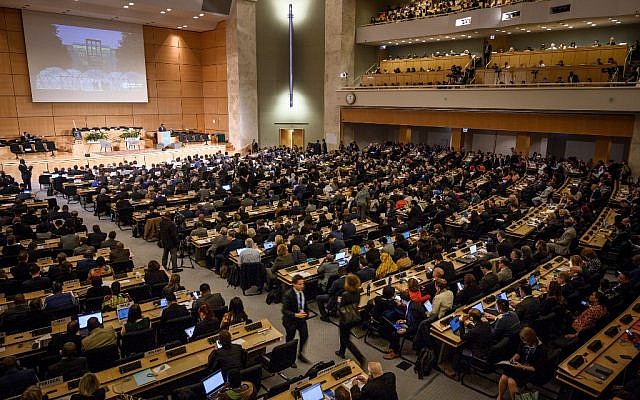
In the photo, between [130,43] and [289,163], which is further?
[130,43]

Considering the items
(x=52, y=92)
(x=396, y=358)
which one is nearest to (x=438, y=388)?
(x=396, y=358)

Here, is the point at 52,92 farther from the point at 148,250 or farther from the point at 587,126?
the point at 587,126

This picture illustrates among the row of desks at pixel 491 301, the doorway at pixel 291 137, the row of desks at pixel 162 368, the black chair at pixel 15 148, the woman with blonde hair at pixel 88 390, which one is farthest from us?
the doorway at pixel 291 137

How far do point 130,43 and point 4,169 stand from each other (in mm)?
13411

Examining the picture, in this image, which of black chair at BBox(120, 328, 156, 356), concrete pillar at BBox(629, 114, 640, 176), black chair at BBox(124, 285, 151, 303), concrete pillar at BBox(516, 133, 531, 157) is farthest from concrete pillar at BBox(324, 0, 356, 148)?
black chair at BBox(120, 328, 156, 356)

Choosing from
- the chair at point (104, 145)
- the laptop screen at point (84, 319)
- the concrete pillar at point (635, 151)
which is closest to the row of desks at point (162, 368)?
the laptop screen at point (84, 319)

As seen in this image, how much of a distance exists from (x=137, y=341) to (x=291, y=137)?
3047cm

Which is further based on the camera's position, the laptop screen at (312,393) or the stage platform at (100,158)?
the stage platform at (100,158)

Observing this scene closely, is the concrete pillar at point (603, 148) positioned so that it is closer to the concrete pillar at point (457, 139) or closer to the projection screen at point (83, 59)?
the concrete pillar at point (457, 139)

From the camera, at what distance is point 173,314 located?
741 centimetres

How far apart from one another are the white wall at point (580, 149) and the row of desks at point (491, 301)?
17953 millimetres

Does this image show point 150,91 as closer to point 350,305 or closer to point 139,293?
point 139,293

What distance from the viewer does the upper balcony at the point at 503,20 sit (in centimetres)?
2108

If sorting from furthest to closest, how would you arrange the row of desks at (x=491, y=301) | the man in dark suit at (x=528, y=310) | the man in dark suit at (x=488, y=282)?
the man in dark suit at (x=488, y=282) < the man in dark suit at (x=528, y=310) < the row of desks at (x=491, y=301)
